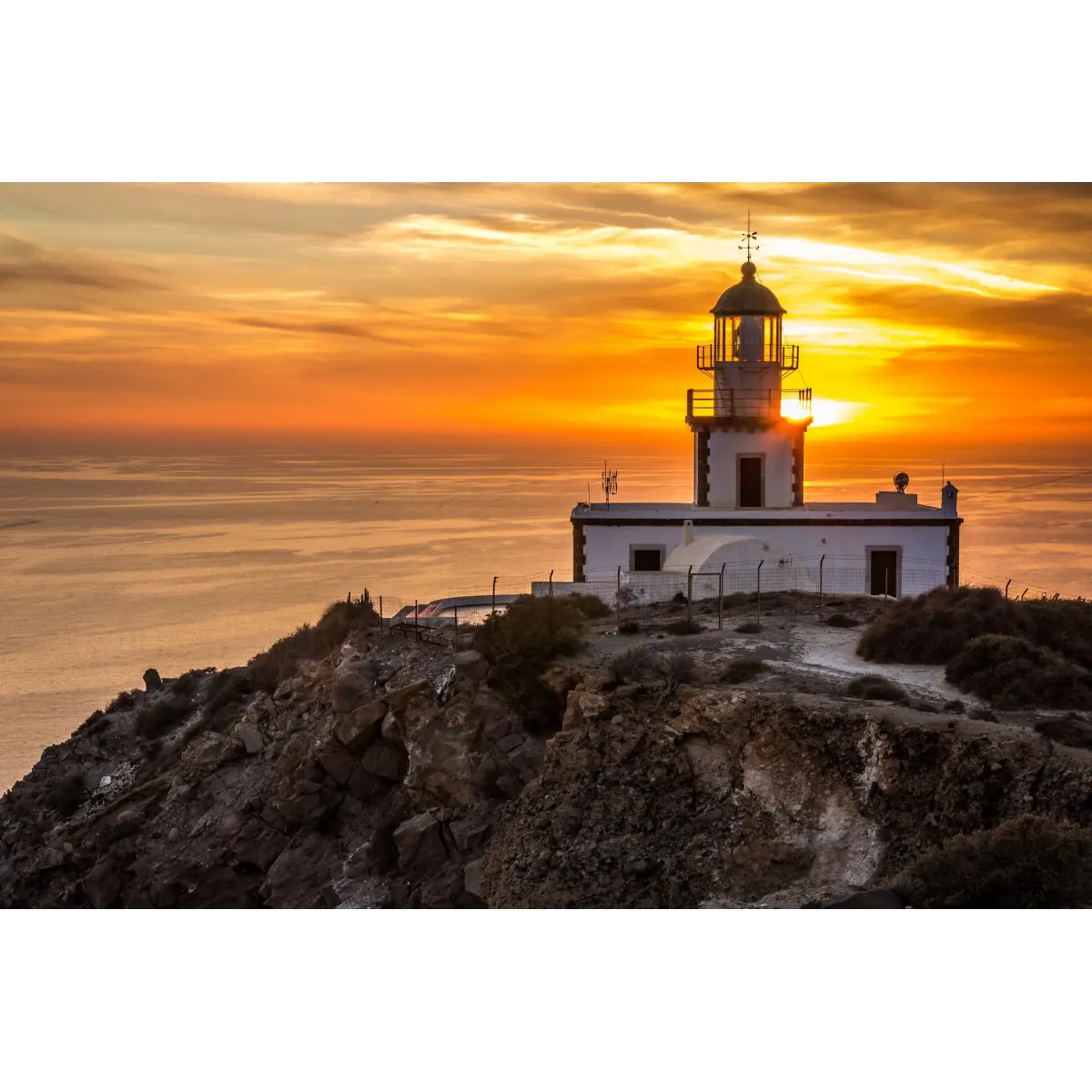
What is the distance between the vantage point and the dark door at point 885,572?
19.9 m

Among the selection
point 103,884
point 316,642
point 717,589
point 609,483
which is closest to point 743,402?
point 609,483

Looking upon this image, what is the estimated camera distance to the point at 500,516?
2212 inches

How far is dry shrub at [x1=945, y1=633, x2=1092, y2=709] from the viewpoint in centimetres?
1152

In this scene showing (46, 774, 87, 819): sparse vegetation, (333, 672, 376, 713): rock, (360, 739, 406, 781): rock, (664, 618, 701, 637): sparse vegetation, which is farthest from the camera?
(46, 774, 87, 819): sparse vegetation

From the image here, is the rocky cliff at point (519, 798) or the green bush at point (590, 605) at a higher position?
the green bush at point (590, 605)

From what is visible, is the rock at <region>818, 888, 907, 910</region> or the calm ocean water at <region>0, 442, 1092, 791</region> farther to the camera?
the calm ocean water at <region>0, 442, 1092, 791</region>

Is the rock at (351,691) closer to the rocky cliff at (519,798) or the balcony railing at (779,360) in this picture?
the rocky cliff at (519,798)

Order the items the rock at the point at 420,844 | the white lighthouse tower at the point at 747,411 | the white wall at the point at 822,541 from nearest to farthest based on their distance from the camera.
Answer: the rock at the point at 420,844 → the white wall at the point at 822,541 → the white lighthouse tower at the point at 747,411

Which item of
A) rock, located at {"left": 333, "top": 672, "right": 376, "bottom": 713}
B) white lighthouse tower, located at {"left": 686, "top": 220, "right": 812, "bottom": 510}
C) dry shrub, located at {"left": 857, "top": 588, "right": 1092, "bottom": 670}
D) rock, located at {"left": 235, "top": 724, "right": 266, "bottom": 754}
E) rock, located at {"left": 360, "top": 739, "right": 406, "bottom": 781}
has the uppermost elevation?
white lighthouse tower, located at {"left": 686, "top": 220, "right": 812, "bottom": 510}

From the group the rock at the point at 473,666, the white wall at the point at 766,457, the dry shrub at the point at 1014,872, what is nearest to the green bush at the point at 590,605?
the rock at the point at 473,666

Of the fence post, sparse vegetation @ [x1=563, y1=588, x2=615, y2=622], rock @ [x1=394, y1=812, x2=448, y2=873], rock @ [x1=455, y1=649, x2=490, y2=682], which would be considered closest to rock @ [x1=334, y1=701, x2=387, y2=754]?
rock @ [x1=455, y1=649, x2=490, y2=682]

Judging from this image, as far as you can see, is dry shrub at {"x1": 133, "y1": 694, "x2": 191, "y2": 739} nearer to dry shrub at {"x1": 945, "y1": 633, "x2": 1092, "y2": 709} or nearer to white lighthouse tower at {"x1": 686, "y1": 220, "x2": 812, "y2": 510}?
white lighthouse tower at {"x1": 686, "y1": 220, "x2": 812, "y2": 510}

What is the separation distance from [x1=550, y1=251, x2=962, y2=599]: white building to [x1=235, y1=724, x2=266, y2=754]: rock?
17.3 ft

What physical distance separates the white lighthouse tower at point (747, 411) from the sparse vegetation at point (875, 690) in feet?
31.4
